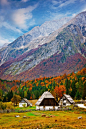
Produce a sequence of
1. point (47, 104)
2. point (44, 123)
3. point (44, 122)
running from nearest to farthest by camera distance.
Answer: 1. point (44, 123)
2. point (44, 122)
3. point (47, 104)

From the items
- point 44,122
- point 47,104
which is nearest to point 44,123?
point 44,122

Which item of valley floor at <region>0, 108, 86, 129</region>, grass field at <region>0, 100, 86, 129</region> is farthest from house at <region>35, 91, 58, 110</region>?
grass field at <region>0, 100, 86, 129</region>

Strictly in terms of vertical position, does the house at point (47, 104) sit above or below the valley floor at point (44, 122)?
above

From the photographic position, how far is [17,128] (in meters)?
24.0

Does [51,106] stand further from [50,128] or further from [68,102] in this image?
[50,128]

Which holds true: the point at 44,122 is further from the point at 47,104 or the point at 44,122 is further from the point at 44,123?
the point at 47,104

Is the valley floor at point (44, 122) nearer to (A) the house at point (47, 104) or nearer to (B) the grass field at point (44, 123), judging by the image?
(B) the grass field at point (44, 123)

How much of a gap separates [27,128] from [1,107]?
35142mm

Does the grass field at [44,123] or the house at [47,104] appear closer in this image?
the grass field at [44,123]

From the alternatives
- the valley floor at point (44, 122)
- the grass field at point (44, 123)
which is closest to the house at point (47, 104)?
the valley floor at point (44, 122)

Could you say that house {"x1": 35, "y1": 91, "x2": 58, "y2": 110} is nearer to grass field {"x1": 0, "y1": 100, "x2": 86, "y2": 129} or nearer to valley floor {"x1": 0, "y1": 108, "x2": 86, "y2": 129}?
valley floor {"x1": 0, "y1": 108, "x2": 86, "y2": 129}

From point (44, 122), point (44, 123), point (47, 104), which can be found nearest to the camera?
point (44, 123)

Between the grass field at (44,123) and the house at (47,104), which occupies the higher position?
the house at (47,104)

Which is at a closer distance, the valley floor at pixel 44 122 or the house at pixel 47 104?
the valley floor at pixel 44 122
